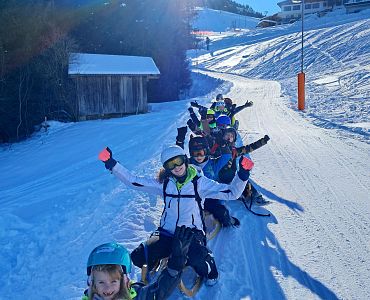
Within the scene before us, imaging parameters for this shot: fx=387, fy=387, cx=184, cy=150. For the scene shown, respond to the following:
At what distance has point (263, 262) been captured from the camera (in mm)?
4898

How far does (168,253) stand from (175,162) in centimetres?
104

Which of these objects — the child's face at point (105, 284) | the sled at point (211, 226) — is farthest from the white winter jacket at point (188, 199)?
the child's face at point (105, 284)

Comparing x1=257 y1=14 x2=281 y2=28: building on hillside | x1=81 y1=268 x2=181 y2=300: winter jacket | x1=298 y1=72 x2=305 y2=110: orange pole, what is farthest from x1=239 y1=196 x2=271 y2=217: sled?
x1=257 y1=14 x2=281 y2=28: building on hillside

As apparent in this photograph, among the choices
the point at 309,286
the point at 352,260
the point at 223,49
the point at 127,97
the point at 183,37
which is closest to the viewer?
the point at 309,286

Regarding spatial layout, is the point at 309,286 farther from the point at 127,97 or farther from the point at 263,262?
the point at 127,97

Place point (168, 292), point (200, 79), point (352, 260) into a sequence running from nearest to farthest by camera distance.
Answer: point (168, 292), point (352, 260), point (200, 79)

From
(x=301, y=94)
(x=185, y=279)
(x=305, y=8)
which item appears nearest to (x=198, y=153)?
(x=185, y=279)

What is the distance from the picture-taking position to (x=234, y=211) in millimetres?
6625

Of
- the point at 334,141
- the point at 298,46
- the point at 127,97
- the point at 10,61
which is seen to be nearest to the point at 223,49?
the point at 298,46

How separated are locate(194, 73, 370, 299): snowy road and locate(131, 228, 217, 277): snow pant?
299mm

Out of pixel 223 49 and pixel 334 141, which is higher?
pixel 223 49

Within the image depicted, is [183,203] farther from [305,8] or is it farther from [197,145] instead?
[305,8]

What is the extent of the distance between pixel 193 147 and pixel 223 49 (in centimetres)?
6298

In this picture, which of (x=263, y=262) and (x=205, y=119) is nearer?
(x=263, y=262)
